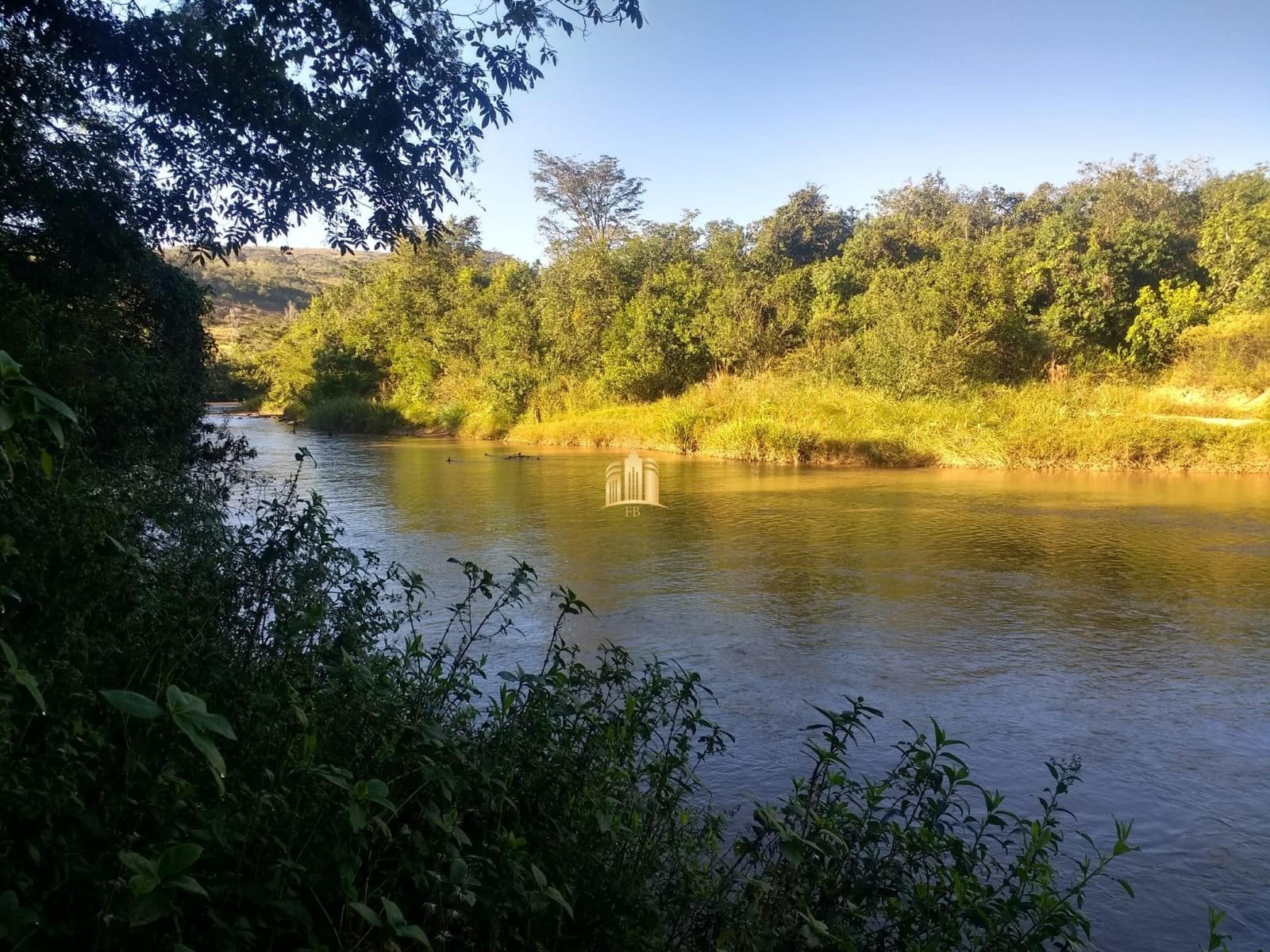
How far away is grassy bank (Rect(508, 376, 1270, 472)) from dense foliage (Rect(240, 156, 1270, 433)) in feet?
4.52

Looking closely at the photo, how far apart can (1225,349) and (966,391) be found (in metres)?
5.82

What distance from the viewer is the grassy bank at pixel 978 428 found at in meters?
17.5

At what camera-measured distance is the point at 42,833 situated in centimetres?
144

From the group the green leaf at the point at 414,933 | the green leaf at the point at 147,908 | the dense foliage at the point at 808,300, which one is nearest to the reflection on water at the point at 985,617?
the green leaf at the point at 414,933

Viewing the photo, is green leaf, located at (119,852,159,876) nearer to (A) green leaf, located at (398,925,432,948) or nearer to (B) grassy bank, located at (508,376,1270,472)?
(A) green leaf, located at (398,925,432,948)

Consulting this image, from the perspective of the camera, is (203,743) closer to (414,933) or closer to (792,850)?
(414,933)

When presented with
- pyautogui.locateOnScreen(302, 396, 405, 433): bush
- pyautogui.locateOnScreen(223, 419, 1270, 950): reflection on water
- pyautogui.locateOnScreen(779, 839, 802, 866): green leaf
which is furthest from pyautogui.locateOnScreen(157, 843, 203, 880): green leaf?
pyautogui.locateOnScreen(302, 396, 405, 433): bush

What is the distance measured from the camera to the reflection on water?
162 inches

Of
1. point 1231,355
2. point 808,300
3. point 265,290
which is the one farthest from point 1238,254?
point 265,290

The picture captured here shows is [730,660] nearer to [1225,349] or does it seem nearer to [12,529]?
[12,529]

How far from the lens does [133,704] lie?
3.72ft

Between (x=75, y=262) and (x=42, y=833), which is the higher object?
(x=75, y=262)

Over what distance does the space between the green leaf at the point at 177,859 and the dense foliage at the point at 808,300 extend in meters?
21.8

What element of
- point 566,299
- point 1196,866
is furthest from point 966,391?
point 1196,866
